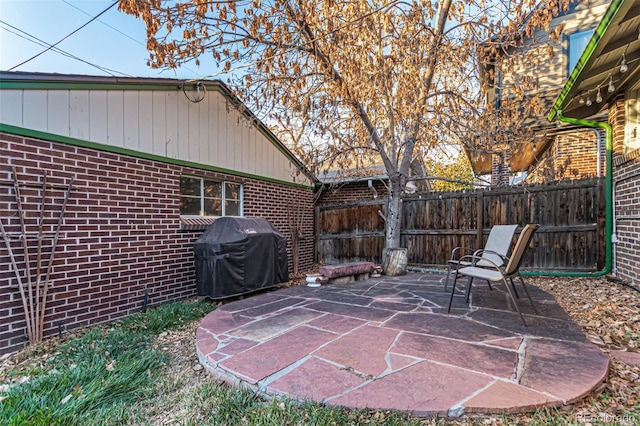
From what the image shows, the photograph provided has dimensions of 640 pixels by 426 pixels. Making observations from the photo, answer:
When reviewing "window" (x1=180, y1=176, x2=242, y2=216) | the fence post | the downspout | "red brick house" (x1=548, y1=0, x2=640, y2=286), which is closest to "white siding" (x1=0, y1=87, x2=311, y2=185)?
"window" (x1=180, y1=176, x2=242, y2=216)

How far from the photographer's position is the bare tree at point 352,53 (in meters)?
4.46

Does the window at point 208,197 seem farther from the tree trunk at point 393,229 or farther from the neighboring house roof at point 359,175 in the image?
the tree trunk at point 393,229

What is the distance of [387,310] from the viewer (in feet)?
12.2

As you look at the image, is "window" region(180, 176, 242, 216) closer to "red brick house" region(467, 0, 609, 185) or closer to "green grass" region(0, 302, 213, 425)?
"green grass" region(0, 302, 213, 425)

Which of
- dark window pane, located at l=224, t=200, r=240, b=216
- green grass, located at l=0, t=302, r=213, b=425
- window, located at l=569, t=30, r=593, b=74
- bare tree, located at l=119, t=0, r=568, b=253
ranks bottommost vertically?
green grass, located at l=0, t=302, r=213, b=425

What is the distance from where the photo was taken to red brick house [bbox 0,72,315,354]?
3267 millimetres

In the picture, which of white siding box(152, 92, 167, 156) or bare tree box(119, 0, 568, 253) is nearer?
bare tree box(119, 0, 568, 253)

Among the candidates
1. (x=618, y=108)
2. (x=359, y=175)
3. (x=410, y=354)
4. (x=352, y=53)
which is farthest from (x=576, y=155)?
(x=410, y=354)

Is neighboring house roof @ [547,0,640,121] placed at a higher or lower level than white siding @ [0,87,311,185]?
higher

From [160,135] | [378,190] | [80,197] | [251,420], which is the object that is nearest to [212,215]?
[160,135]

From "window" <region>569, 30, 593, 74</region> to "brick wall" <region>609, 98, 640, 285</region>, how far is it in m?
4.13

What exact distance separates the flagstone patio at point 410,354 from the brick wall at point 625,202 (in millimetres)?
1532

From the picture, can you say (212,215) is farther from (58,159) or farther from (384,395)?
(384,395)

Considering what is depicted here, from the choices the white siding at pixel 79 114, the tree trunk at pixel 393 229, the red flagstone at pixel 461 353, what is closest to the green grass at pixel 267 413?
the red flagstone at pixel 461 353
